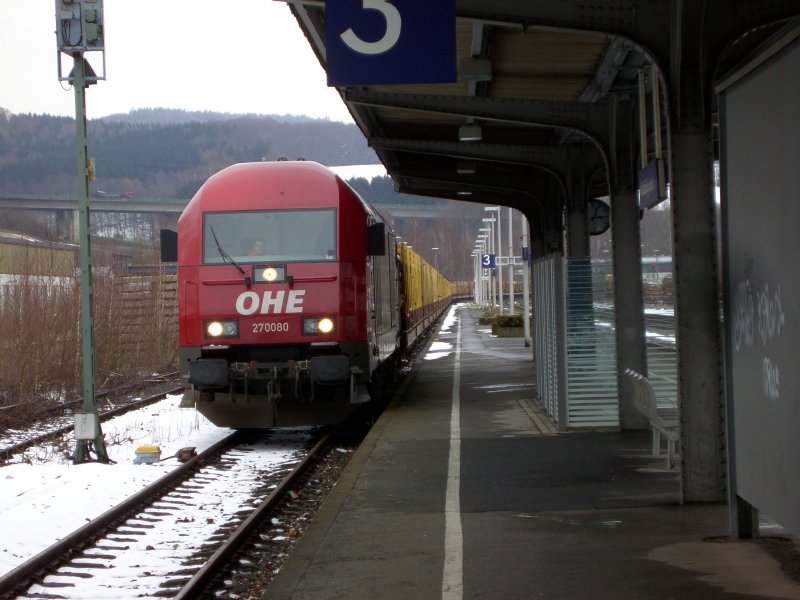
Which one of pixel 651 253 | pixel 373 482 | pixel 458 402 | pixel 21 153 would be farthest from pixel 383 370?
pixel 21 153

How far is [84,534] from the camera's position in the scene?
8250mm

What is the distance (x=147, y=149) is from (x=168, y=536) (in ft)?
282

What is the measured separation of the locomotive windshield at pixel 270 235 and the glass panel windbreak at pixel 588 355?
288 cm

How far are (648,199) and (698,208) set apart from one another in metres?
0.87

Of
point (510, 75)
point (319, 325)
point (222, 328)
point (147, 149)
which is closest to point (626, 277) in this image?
point (510, 75)

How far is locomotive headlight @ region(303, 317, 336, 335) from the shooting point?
13.2 meters

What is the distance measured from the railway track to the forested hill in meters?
37.6

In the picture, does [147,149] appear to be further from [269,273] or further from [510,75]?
[510,75]

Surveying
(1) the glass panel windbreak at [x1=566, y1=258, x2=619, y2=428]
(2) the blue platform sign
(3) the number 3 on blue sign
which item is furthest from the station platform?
(3) the number 3 on blue sign

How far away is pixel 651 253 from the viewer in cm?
1233

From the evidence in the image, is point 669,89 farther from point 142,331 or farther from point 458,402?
point 142,331

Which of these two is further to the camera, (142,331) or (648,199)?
(142,331)

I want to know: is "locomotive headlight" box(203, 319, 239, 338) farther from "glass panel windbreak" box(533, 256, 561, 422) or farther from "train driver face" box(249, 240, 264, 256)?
"glass panel windbreak" box(533, 256, 561, 422)

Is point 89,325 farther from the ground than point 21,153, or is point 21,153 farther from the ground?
point 21,153
